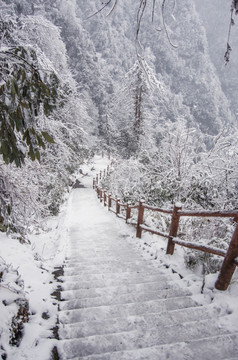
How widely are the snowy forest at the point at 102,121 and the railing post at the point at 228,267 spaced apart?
24.2 inches

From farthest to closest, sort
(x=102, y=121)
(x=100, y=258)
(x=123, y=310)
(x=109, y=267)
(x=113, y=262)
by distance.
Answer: (x=102, y=121)
(x=100, y=258)
(x=113, y=262)
(x=109, y=267)
(x=123, y=310)

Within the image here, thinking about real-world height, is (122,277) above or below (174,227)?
below

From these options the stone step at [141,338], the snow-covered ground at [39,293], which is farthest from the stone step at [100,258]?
the stone step at [141,338]

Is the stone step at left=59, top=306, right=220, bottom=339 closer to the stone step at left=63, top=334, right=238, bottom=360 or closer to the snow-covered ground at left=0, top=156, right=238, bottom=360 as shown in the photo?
the snow-covered ground at left=0, top=156, right=238, bottom=360

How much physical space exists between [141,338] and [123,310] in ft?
1.54

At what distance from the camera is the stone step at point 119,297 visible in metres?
2.66

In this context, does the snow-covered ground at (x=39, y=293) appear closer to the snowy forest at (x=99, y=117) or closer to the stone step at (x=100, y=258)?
the stone step at (x=100, y=258)

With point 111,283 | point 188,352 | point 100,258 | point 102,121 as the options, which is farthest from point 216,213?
point 102,121

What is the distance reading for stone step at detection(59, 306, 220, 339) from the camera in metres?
2.17

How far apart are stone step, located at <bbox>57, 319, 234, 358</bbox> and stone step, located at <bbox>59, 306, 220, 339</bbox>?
8 cm

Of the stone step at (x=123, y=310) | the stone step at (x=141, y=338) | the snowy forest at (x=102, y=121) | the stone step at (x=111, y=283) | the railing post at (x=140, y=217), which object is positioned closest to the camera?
the stone step at (x=141, y=338)

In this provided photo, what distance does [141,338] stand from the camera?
208cm

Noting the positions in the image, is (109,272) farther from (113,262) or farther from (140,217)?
(140,217)

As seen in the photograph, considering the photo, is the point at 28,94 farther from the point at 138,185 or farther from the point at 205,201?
the point at 138,185
